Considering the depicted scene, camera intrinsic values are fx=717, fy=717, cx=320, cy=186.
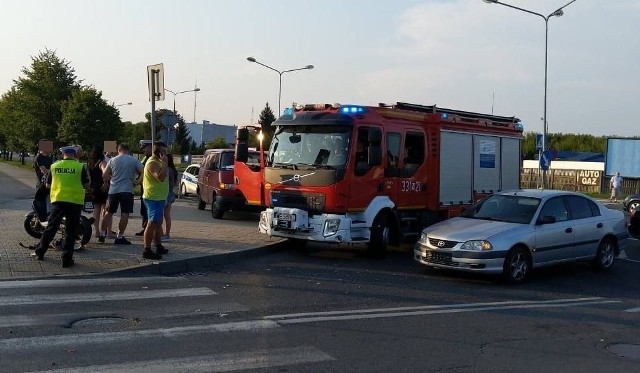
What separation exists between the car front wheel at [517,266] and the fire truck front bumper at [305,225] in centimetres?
290

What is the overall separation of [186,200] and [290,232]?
46.0 feet

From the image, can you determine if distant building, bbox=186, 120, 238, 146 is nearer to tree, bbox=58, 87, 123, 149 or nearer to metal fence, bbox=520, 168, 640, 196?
tree, bbox=58, 87, 123, 149

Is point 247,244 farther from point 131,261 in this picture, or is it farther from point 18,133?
point 18,133

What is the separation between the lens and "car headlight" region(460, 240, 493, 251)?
10.6 m

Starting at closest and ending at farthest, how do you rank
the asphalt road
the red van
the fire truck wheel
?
the asphalt road
the fire truck wheel
the red van

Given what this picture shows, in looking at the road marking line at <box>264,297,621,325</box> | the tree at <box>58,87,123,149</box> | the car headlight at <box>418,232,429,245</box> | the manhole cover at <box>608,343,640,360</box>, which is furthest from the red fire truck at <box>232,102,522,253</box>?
the tree at <box>58,87,123,149</box>

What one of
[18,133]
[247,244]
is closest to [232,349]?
[247,244]

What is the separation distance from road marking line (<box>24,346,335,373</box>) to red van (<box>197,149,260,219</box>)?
10.8 m

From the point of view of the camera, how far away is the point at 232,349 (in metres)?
6.59

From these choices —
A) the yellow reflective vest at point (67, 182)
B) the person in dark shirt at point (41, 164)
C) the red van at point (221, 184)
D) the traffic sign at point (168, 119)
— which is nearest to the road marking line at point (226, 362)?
the yellow reflective vest at point (67, 182)

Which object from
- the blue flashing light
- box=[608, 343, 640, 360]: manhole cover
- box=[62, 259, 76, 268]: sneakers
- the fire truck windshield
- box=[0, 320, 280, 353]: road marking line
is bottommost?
box=[608, 343, 640, 360]: manhole cover

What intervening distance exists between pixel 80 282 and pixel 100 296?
38.3 inches

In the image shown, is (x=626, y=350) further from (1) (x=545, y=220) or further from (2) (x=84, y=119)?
(2) (x=84, y=119)

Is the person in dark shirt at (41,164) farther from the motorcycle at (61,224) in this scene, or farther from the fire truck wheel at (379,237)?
the fire truck wheel at (379,237)
